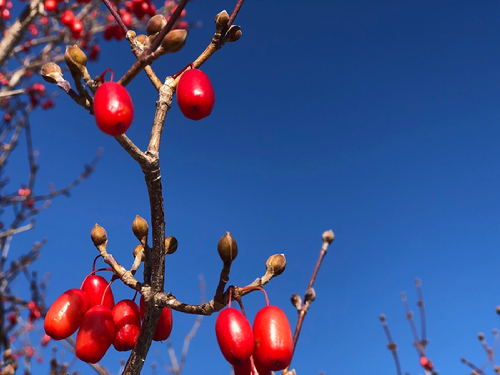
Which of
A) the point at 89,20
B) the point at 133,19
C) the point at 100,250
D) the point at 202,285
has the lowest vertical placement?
the point at 100,250

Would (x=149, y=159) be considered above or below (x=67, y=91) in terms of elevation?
below

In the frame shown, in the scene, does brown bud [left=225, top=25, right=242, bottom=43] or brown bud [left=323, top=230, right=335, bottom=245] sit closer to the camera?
brown bud [left=225, top=25, right=242, bottom=43]

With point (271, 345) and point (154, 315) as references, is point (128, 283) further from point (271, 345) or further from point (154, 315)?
point (271, 345)

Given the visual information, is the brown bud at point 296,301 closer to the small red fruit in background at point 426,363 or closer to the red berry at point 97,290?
the red berry at point 97,290

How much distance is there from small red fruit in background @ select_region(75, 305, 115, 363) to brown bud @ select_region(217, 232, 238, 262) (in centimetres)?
54

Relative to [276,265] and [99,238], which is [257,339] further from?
[99,238]

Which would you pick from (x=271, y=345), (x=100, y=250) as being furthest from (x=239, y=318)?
(x=100, y=250)

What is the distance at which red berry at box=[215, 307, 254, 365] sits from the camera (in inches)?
48.1

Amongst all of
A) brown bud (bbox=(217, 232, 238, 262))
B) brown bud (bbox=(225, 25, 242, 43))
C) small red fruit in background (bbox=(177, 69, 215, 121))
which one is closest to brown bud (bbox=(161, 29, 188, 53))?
small red fruit in background (bbox=(177, 69, 215, 121))

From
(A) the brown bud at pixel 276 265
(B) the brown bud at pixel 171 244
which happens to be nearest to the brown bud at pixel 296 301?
(A) the brown bud at pixel 276 265

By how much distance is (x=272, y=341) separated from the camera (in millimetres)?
1280

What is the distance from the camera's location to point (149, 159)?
116 cm

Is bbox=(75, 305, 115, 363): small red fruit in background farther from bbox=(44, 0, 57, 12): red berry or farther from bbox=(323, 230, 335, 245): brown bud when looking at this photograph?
bbox=(44, 0, 57, 12): red berry

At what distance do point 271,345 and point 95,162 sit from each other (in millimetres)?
8440
